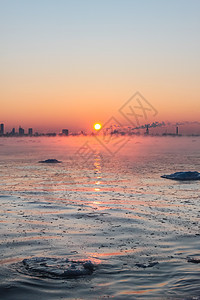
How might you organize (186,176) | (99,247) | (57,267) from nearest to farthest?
(57,267) < (99,247) < (186,176)

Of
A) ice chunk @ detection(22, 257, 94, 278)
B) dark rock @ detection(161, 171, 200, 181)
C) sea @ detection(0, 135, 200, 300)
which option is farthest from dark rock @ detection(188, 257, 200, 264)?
dark rock @ detection(161, 171, 200, 181)

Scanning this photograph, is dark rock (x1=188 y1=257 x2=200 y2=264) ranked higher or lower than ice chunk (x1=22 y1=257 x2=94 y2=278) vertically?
lower

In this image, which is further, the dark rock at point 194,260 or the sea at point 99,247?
the dark rock at point 194,260

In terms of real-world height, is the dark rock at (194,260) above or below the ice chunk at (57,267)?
below

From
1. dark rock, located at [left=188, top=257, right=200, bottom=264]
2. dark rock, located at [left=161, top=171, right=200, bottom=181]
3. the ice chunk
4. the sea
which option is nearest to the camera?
the sea

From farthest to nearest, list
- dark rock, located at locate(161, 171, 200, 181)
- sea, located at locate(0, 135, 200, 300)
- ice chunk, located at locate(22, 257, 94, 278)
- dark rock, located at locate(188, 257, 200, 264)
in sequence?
dark rock, located at locate(161, 171, 200, 181)
dark rock, located at locate(188, 257, 200, 264)
ice chunk, located at locate(22, 257, 94, 278)
sea, located at locate(0, 135, 200, 300)

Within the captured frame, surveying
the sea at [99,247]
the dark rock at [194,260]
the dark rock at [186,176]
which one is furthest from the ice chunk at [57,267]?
the dark rock at [186,176]

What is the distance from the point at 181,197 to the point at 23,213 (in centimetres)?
1283

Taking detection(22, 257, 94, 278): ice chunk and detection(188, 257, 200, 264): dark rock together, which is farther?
detection(188, 257, 200, 264): dark rock

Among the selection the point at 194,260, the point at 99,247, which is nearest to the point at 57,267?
the point at 99,247

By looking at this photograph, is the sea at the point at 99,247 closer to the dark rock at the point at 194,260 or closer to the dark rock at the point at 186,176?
the dark rock at the point at 194,260

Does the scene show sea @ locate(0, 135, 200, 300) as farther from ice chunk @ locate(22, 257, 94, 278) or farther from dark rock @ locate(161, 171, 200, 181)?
dark rock @ locate(161, 171, 200, 181)

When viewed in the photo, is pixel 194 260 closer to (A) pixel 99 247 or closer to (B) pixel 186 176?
(A) pixel 99 247

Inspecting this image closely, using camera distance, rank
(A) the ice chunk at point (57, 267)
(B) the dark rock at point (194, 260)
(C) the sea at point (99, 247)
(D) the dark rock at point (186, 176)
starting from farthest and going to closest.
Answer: (D) the dark rock at point (186, 176)
(B) the dark rock at point (194, 260)
(A) the ice chunk at point (57, 267)
(C) the sea at point (99, 247)
